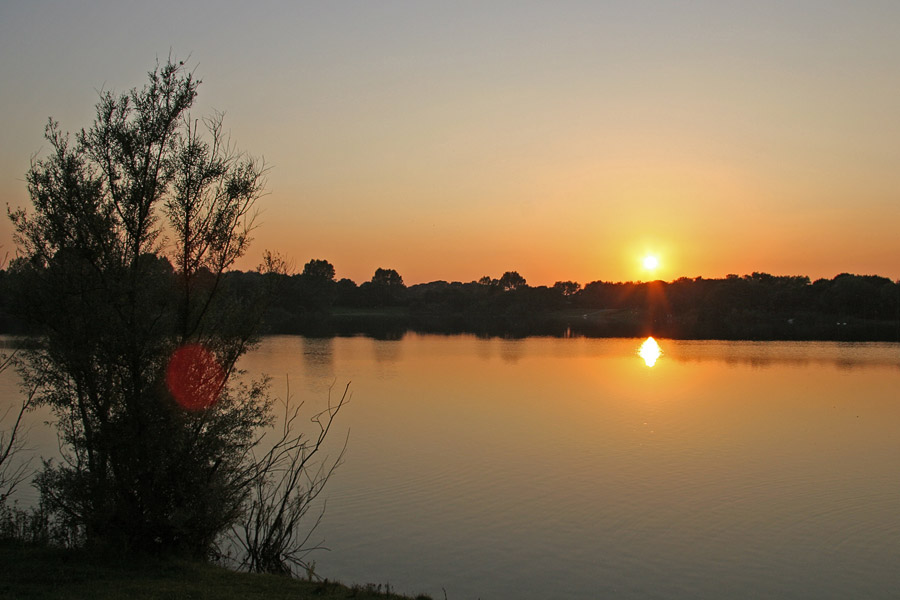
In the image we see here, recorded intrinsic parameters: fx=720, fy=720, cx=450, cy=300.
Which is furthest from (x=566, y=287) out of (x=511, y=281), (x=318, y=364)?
(x=318, y=364)

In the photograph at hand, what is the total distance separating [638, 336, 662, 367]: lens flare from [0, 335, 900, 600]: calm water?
12994 millimetres

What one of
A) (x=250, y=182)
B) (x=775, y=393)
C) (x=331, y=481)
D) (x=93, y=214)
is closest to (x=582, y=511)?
(x=331, y=481)

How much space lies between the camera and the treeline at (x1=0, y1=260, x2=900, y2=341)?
8631 centimetres

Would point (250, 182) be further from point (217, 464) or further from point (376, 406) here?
point (376, 406)

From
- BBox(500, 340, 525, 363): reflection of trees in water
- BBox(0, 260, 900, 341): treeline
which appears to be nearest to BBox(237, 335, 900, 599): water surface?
BBox(500, 340, 525, 363): reflection of trees in water

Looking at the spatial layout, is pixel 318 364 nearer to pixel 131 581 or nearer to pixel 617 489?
pixel 617 489

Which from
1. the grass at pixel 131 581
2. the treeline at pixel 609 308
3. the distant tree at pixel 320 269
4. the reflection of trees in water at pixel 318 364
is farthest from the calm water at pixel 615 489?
the distant tree at pixel 320 269

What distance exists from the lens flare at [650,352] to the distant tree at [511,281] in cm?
10873

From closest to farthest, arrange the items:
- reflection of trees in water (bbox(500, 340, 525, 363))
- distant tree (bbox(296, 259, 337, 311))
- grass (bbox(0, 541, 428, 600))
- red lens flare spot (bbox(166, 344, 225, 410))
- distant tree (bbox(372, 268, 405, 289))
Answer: grass (bbox(0, 541, 428, 600)) < red lens flare spot (bbox(166, 344, 225, 410)) < reflection of trees in water (bbox(500, 340, 525, 363)) < distant tree (bbox(296, 259, 337, 311)) < distant tree (bbox(372, 268, 405, 289))

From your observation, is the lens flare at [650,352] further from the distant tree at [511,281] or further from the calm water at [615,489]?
the distant tree at [511,281]

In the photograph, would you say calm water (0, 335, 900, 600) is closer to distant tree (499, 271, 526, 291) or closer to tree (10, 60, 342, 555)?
tree (10, 60, 342, 555)

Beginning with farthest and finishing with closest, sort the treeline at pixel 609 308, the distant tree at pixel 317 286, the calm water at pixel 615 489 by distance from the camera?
the distant tree at pixel 317 286, the treeline at pixel 609 308, the calm water at pixel 615 489

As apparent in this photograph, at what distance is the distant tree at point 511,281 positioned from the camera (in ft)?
572

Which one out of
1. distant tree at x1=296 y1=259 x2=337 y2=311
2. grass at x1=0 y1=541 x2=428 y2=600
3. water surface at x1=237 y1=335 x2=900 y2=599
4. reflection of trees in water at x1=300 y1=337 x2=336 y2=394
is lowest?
water surface at x1=237 y1=335 x2=900 y2=599
